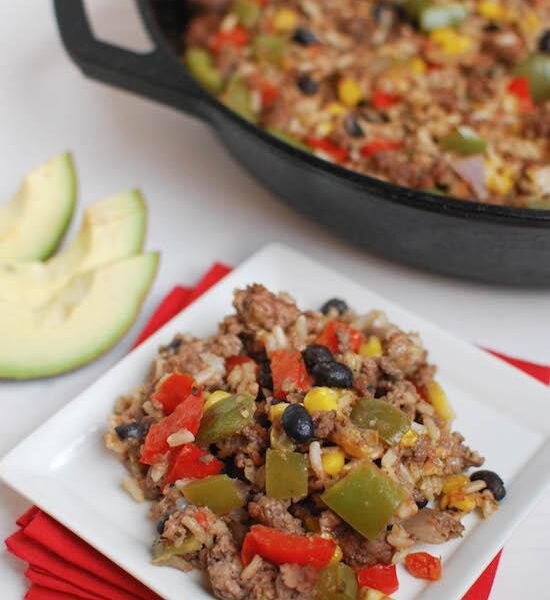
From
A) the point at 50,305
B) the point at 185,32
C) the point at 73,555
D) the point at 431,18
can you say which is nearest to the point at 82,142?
the point at 185,32

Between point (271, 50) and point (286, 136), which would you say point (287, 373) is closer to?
point (286, 136)

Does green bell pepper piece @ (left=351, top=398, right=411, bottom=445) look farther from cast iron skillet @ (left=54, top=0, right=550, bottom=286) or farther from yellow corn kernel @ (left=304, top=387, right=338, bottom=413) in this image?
cast iron skillet @ (left=54, top=0, right=550, bottom=286)

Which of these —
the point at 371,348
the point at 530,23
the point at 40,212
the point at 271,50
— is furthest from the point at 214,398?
the point at 530,23

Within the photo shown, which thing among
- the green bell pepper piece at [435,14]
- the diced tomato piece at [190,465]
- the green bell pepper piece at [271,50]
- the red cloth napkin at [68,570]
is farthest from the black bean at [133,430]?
the green bell pepper piece at [435,14]

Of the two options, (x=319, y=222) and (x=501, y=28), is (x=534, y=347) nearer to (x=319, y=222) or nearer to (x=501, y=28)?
(x=319, y=222)

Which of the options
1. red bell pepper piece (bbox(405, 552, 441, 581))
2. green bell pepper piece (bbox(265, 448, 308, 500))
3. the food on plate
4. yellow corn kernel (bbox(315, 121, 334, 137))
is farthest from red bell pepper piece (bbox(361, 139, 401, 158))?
red bell pepper piece (bbox(405, 552, 441, 581))

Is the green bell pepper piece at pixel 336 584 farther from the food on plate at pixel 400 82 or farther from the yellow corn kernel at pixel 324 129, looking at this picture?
the yellow corn kernel at pixel 324 129
